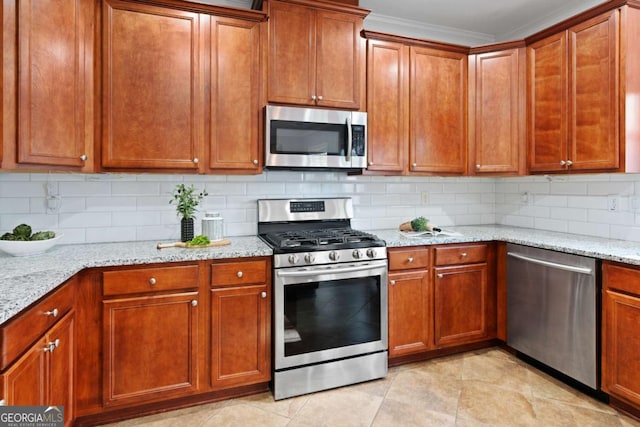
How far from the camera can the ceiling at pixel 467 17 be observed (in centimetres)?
306

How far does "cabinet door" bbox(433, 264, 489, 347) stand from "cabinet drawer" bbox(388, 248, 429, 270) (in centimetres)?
15

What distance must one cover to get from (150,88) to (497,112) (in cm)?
265

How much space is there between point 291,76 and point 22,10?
147cm

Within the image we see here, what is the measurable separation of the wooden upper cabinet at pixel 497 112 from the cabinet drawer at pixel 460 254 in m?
0.69

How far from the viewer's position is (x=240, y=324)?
229 cm

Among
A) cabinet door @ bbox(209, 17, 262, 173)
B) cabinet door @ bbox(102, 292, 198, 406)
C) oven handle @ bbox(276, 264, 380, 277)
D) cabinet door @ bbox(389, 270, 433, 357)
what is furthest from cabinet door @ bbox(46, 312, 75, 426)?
cabinet door @ bbox(389, 270, 433, 357)

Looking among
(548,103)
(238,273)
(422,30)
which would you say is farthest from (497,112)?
(238,273)

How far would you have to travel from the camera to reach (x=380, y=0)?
3.05 meters

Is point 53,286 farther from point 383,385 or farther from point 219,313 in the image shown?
point 383,385

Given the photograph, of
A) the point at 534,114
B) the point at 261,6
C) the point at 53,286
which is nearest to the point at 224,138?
the point at 261,6

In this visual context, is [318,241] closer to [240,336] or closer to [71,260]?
[240,336]

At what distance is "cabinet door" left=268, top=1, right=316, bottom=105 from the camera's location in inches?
102

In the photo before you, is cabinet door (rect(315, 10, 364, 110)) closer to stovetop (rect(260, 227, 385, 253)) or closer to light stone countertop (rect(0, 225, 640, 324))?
stovetop (rect(260, 227, 385, 253))

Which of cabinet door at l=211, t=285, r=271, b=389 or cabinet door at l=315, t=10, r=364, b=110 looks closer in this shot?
cabinet door at l=211, t=285, r=271, b=389
